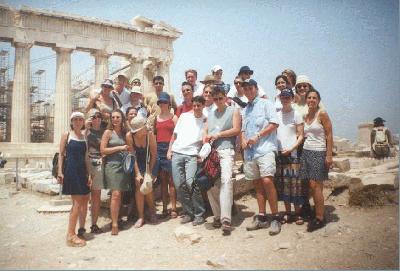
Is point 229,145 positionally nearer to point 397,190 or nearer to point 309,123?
point 309,123

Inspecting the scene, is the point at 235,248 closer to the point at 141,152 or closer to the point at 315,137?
the point at 315,137

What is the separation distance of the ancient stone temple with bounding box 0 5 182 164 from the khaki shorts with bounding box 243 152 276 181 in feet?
53.0

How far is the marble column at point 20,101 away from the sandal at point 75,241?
1679 cm

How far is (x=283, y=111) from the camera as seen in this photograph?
4762mm

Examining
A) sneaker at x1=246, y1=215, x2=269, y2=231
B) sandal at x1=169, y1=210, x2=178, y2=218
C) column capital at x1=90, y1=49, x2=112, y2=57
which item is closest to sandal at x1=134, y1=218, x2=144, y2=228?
sandal at x1=169, y1=210, x2=178, y2=218

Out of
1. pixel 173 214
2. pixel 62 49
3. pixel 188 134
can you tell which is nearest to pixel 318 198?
pixel 188 134

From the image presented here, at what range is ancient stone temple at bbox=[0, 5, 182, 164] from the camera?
62.1ft

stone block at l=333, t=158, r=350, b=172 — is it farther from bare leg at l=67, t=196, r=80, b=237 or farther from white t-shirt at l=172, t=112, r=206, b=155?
bare leg at l=67, t=196, r=80, b=237

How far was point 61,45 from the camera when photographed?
67.4 ft

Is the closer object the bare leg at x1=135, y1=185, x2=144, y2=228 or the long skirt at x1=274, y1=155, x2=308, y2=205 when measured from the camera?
the long skirt at x1=274, y1=155, x2=308, y2=205

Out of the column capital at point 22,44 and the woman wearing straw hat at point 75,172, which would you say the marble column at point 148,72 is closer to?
the column capital at point 22,44

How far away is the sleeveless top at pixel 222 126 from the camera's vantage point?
4660mm

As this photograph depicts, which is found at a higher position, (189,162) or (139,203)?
(189,162)

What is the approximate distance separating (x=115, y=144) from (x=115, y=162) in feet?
0.89
